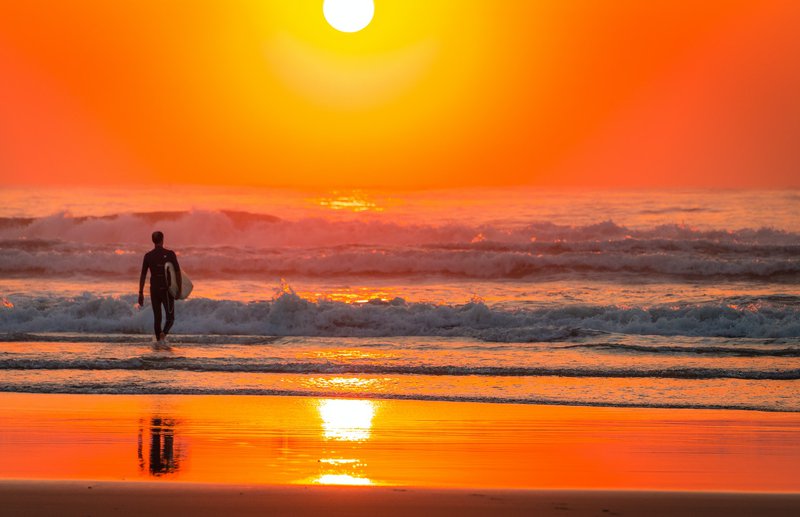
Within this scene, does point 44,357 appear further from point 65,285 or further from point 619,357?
point 65,285

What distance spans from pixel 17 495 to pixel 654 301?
1856 cm

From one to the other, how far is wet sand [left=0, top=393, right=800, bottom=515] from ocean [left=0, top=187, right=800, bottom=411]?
3.35ft

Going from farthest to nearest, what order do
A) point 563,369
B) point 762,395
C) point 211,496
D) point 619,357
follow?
point 619,357 < point 563,369 < point 762,395 < point 211,496

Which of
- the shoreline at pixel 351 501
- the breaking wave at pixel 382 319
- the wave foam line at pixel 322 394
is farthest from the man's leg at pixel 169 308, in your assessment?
the shoreline at pixel 351 501

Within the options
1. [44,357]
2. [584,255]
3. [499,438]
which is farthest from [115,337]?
[584,255]

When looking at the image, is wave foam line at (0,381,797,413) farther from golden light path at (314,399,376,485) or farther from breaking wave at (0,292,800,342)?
breaking wave at (0,292,800,342)

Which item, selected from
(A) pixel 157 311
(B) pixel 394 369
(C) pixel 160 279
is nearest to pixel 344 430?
(B) pixel 394 369

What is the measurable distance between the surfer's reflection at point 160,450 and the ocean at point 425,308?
211 cm

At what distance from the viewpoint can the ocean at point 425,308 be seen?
12.7 meters

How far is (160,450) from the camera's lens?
8.56 metres

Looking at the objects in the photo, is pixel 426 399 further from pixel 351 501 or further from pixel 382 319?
pixel 382 319

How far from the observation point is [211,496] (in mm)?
6973

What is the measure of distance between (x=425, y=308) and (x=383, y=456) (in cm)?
1189

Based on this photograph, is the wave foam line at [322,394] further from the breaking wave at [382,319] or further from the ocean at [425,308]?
the breaking wave at [382,319]
